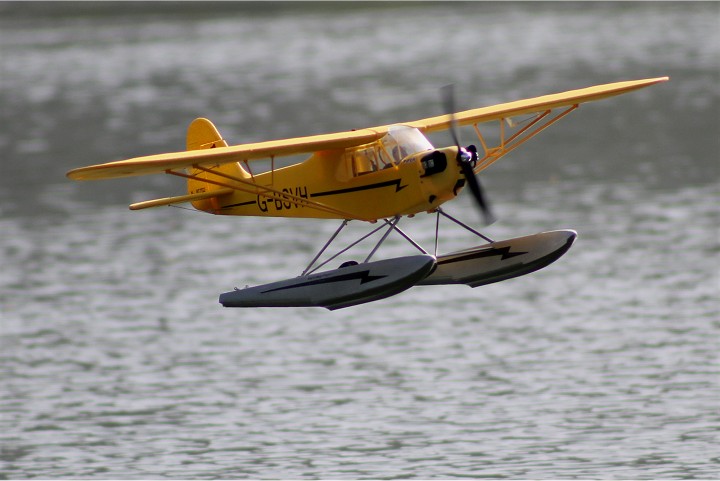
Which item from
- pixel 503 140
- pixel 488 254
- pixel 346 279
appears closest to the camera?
pixel 346 279

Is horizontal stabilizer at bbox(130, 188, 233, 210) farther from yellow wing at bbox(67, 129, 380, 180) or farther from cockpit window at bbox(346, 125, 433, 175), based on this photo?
cockpit window at bbox(346, 125, 433, 175)

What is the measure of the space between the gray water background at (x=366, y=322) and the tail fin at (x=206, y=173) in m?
5.11

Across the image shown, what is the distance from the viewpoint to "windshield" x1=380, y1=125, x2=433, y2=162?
1772 centimetres

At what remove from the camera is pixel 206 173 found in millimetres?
20375

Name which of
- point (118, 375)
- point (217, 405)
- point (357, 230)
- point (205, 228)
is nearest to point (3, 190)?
point (205, 228)

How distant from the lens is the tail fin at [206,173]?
2003 cm

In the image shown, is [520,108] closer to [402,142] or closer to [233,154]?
[402,142]

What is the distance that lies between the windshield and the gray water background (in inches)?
257

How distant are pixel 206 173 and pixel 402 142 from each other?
3871mm

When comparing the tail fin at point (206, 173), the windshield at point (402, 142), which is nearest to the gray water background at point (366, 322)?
the tail fin at point (206, 173)

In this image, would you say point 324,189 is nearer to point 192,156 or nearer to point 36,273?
point 192,156

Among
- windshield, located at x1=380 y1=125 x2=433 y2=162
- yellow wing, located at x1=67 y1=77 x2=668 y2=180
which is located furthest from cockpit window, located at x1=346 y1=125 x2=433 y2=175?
yellow wing, located at x1=67 y1=77 x2=668 y2=180

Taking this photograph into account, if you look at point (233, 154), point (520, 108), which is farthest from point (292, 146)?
point (520, 108)

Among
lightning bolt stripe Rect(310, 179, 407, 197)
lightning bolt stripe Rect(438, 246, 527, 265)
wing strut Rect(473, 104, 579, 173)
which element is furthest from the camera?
wing strut Rect(473, 104, 579, 173)
